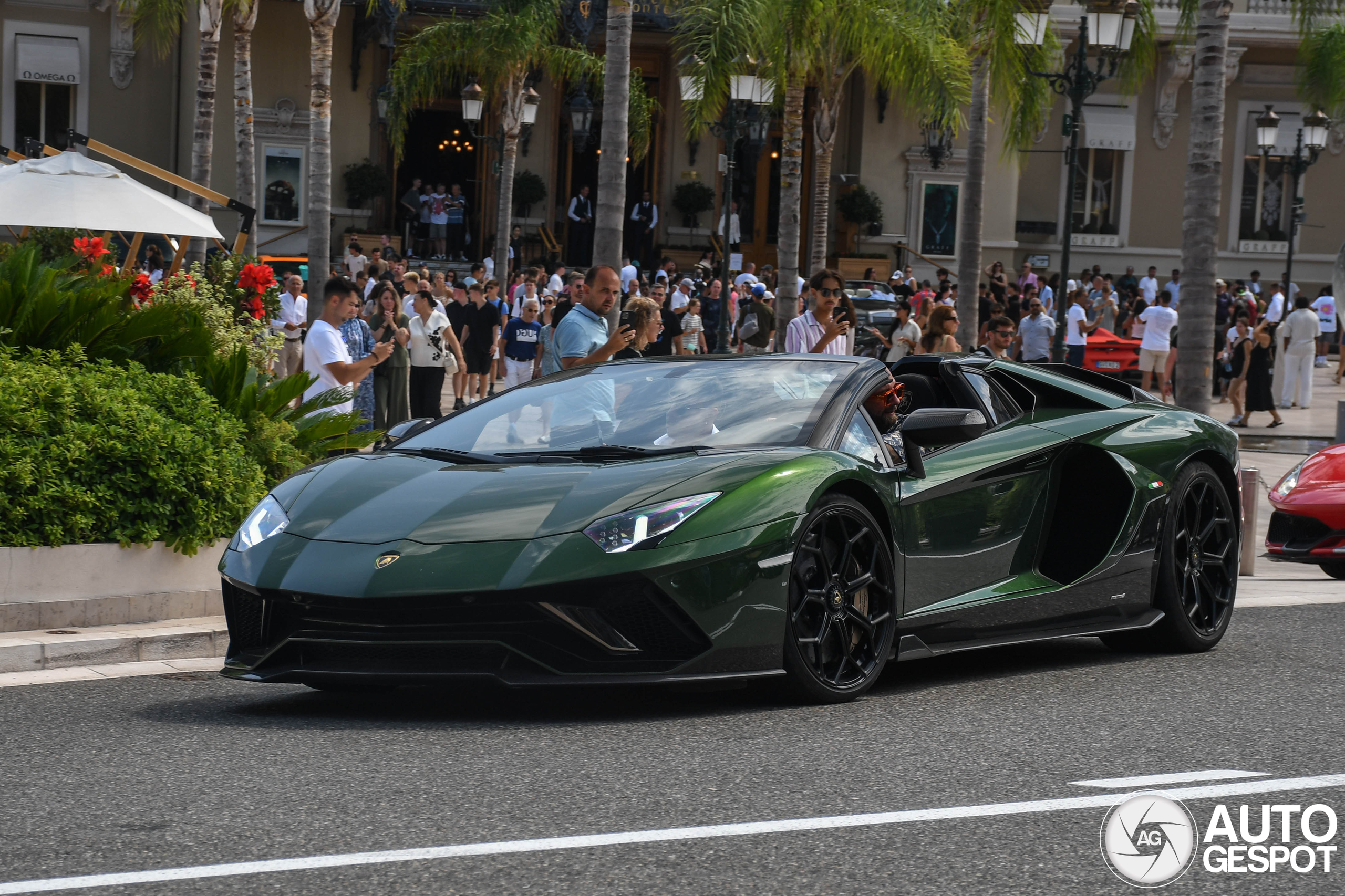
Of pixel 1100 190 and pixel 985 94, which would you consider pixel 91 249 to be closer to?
pixel 985 94

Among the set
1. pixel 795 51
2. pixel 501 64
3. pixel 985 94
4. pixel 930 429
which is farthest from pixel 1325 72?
pixel 930 429

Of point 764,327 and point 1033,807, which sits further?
point 764,327

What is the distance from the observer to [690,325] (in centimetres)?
2533

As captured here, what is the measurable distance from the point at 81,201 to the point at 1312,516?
949 cm

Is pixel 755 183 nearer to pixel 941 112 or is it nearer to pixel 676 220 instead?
pixel 676 220

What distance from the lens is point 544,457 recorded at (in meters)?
6.29


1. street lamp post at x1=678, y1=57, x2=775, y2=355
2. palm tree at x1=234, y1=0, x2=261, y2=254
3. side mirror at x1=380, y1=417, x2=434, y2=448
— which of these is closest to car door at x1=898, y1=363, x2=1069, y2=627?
side mirror at x1=380, y1=417, x2=434, y2=448

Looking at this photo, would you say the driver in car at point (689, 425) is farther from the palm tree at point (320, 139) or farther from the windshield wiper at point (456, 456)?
the palm tree at point (320, 139)

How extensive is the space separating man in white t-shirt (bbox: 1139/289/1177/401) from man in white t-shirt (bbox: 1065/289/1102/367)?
1018 mm

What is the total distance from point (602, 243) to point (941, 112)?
1027 centimetres

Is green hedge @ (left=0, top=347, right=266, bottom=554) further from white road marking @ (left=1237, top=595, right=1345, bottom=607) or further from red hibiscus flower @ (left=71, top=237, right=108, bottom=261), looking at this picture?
white road marking @ (left=1237, top=595, right=1345, bottom=607)

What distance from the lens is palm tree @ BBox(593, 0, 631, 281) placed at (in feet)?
58.2

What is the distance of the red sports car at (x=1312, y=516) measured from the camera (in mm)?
10984

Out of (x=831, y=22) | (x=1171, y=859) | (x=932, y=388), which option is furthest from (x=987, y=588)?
(x=831, y=22)
